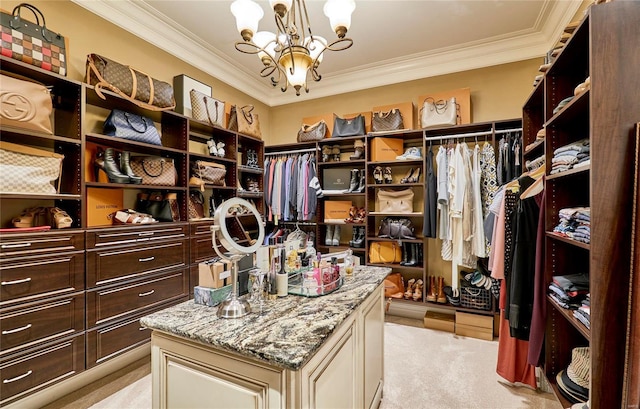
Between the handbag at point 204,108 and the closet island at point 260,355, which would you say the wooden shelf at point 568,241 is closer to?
the closet island at point 260,355

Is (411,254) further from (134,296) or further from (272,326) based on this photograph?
(134,296)

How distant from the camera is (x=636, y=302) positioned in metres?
1.01

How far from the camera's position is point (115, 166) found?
2.25 meters

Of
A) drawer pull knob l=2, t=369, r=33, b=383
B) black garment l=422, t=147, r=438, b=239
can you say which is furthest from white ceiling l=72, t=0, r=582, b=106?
drawer pull knob l=2, t=369, r=33, b=383

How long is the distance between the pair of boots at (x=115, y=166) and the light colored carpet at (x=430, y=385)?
5.03 ft

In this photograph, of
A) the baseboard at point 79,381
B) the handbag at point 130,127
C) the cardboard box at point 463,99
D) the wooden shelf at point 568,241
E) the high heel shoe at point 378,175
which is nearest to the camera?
the wooden shelf at point 568,241

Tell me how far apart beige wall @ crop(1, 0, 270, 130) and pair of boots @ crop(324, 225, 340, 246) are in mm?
2478

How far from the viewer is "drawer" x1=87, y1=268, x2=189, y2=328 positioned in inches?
79.7

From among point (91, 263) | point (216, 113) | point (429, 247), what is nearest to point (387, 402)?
point (429, 247)

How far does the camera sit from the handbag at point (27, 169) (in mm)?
1678

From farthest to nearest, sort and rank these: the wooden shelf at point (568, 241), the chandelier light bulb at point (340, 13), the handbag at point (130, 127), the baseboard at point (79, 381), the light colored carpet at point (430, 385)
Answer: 1. the handbag at point (130, 127)
2. the light colored carpet at point (430, 385)
3. the baseboard at point (79, 381)
4. the chandelier light bulb at point (340, 13)
5. the wooden shelf at point (568, 241)

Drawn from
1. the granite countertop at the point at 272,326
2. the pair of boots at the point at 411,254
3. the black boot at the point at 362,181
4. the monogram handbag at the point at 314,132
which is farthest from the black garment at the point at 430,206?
the granite countertop at the point at 272,326

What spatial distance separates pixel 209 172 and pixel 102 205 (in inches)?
38.8

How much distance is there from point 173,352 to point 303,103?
12.4 ft
